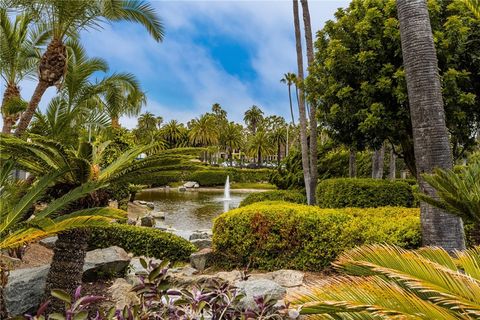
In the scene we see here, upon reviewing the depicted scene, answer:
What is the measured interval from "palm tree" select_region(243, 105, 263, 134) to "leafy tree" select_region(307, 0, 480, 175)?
59.2 meters

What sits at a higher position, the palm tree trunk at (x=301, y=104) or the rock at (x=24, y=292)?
the palm tree trunk at (x=301, y=104)

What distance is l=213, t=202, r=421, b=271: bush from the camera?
611 cm

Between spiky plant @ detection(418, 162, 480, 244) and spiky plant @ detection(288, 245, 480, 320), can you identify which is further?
spiky plant @ detection(418, 162, 480, 244)

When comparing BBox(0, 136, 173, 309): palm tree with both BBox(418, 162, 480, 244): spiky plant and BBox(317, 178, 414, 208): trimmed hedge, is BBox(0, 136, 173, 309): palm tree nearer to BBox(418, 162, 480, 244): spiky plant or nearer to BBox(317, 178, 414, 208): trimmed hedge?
BBox(418, 162, 480, 244): spiky plant

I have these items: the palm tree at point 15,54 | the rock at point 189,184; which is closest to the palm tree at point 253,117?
the rock at point 189,184

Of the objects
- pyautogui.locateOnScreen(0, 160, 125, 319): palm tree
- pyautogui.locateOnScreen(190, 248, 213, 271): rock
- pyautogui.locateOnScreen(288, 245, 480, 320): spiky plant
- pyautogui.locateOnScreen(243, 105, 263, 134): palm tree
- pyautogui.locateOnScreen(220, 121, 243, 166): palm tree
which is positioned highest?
pyautogui.locateOnScreen(243, 105, 263, 134): palm tree

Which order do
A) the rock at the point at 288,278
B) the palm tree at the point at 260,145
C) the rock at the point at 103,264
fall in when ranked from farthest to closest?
the palm tree at the point at 260,145
the rock at the point at 103,264
the rock at the point at 288,278

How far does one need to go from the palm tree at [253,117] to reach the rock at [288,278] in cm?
6399

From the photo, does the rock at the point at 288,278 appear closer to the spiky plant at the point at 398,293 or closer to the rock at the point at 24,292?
the spiky plant at the point at 398,293

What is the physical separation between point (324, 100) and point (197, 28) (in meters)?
4.01

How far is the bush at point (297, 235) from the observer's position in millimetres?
6109

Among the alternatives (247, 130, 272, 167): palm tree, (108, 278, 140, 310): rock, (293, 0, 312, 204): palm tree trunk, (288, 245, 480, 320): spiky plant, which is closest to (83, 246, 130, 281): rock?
(108, 278, 140, 310): rock

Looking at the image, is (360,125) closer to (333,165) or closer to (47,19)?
(47,19)

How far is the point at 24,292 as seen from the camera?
4352 mm
